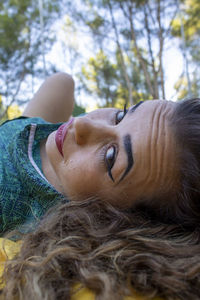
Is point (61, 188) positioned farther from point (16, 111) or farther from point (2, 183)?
point (16, 111)

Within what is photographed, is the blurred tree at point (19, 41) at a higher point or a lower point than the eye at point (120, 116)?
higher

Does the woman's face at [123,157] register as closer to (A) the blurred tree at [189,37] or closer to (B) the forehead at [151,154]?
(B) the forehead at [151,154]

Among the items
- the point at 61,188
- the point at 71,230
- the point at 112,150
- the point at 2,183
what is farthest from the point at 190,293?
the point at 2,183

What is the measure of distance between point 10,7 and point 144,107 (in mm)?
6783

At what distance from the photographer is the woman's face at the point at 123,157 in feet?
2.58

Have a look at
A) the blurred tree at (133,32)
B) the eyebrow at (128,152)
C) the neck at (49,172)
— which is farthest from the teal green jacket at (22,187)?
the blurred tree at (133,32)

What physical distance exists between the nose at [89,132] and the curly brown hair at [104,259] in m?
0.20

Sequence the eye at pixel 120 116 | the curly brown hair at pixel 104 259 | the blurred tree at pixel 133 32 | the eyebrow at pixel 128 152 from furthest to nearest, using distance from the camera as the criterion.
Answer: the blurred tree at pixel 133 32 < the eye at pixel 120 116 < the eyebrow at pixel 128 152 < the curly brown hair at pixel 104 259

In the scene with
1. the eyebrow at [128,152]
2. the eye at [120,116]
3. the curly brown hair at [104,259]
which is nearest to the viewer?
the curly brown hair at [104,259]

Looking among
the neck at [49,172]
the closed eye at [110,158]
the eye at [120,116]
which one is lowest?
the neck at [49,172]

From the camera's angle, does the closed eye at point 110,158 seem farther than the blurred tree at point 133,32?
No

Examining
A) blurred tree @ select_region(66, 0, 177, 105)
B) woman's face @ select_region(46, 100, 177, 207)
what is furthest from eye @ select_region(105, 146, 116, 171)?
blurred tree @ select_region(66, 0, 177, 105)

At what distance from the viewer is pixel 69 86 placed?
5.54ft

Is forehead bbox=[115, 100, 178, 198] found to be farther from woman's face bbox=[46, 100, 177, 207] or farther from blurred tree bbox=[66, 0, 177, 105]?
blurred tree bbox=[66, 0, 177, 105]
